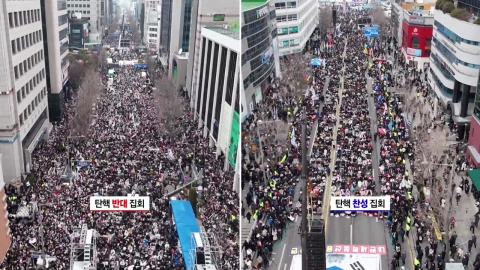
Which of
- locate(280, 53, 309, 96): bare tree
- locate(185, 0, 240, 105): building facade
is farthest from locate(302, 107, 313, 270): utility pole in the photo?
locate(185, 0, 240, 105): building facade

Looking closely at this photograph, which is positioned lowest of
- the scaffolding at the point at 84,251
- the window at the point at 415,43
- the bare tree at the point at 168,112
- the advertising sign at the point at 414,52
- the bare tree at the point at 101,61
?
the bare tree at the point at 101,61

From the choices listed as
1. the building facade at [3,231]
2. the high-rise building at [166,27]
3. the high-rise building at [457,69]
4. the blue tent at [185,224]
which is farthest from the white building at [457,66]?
the high-rise building at [166,27]

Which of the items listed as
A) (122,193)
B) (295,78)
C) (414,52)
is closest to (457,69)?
(295,78)

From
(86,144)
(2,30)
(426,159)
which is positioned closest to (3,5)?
(2,30)

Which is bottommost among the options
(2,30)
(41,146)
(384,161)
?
(41,146)

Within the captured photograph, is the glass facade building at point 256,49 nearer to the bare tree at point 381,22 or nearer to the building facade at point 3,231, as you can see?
the building facade at point 3,231

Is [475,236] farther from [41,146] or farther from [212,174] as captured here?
[41,146]

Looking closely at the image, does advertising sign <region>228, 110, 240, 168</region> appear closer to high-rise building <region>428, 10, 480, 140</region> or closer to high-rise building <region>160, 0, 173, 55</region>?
high-rise building <region>428, 10, 480, 140</region>
